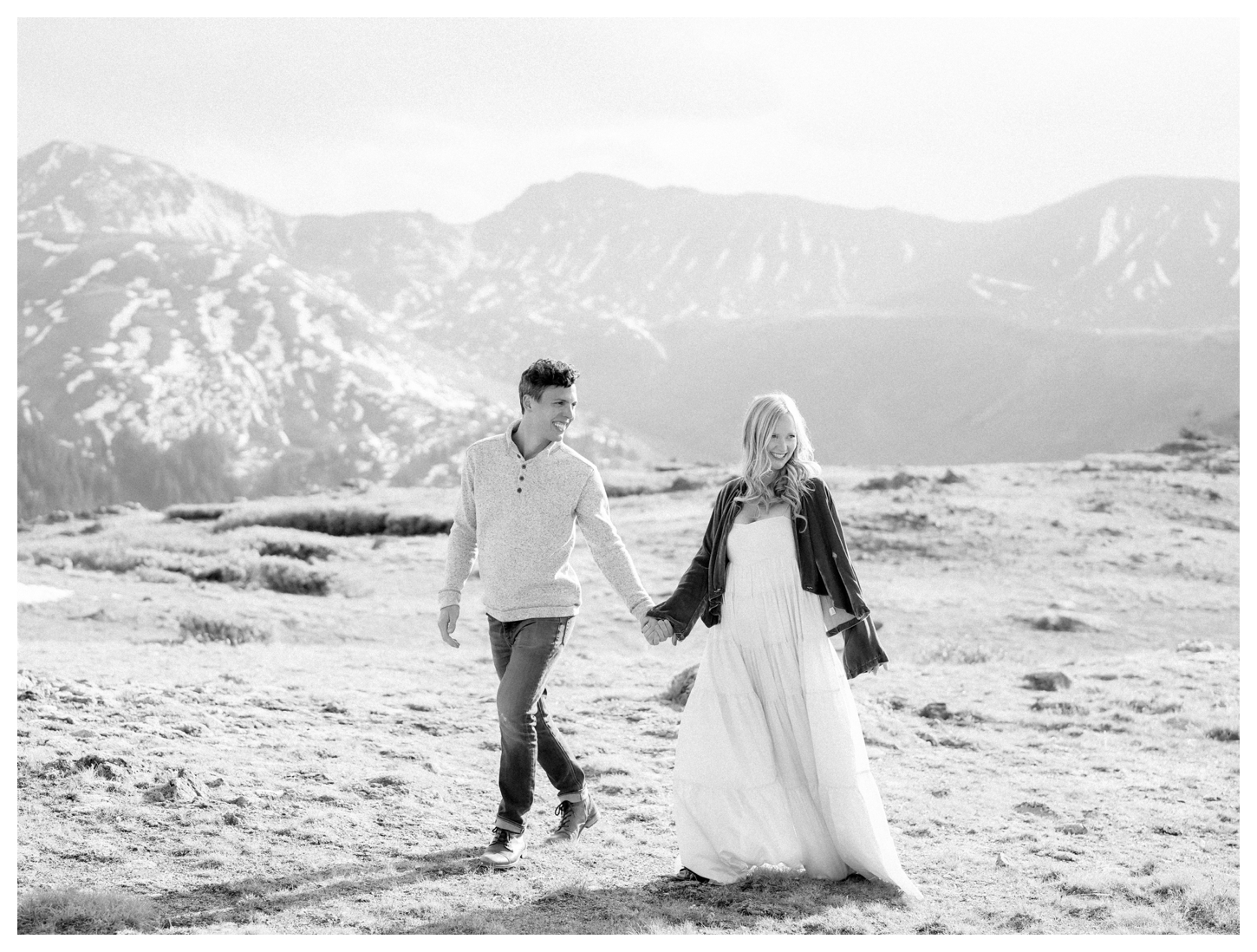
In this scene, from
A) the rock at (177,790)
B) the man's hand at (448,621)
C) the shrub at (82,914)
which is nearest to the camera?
the shrub at (82,914)

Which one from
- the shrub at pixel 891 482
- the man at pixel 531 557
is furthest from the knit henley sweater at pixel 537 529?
the shrub at pixel 891 482

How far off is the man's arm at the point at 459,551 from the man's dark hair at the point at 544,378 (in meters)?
0.44

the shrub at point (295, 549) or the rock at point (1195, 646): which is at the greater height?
the shrub at point (295, 549)

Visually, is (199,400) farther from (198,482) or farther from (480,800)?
(480,800)

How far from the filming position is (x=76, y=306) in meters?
136

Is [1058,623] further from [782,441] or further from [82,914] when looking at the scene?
[82,914]

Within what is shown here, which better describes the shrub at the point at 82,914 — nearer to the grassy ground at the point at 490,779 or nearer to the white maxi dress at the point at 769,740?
the grassy ground at the point at 490,779

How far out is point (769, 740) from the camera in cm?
511

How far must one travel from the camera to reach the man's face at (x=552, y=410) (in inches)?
205

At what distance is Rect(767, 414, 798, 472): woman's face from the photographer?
5.15 meters

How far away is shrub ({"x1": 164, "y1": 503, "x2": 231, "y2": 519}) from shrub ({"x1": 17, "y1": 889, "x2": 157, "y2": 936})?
30828 mm

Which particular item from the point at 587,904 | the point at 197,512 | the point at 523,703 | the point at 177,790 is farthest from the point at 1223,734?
the point at 197,512

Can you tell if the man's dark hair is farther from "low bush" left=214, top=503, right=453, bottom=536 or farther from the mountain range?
the mountain range

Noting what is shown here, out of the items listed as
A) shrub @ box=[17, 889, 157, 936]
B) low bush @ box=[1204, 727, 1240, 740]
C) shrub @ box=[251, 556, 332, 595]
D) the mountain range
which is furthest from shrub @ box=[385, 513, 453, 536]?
the mountain range
